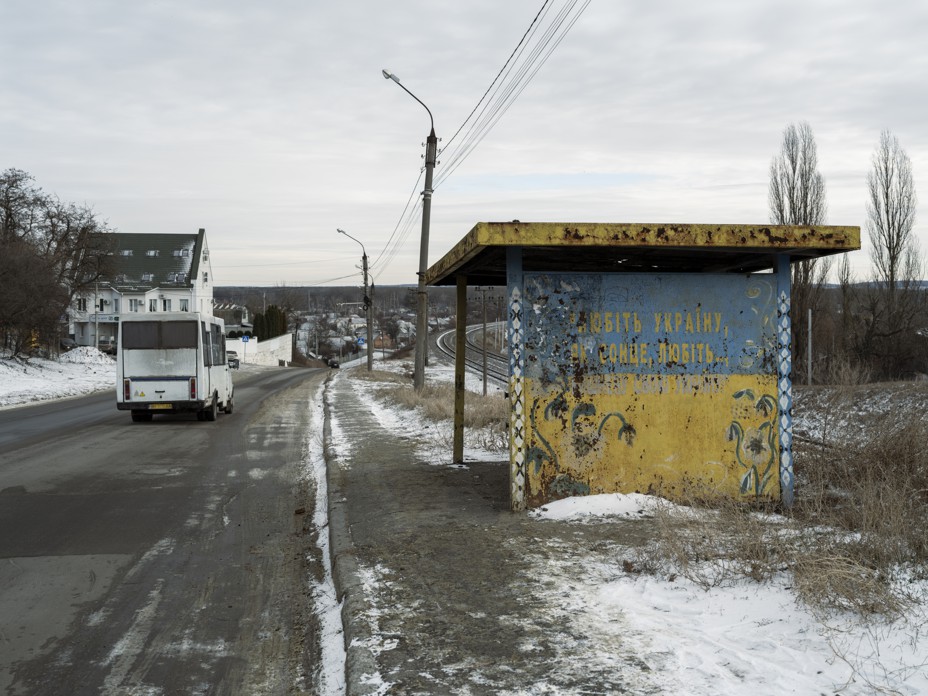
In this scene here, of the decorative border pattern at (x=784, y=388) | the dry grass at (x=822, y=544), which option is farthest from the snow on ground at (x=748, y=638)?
the decorative border pattern at (x=784, y=388)

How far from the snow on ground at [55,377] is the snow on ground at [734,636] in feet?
79.4

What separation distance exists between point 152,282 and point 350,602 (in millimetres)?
81796

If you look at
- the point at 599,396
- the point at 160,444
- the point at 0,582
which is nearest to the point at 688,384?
the point at 599,396

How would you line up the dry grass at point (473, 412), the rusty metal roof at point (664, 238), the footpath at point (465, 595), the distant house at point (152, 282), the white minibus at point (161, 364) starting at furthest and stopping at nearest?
the distant house at point (152, 282)
the white minibus at point (161, 364)
the dry grass at point (473, 412)
the rusty metal roof at point (664, 238)
the footpath at point (465, 595)

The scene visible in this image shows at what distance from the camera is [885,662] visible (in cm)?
382

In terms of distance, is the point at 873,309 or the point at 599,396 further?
the point at 873,309

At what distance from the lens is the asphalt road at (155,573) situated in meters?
4.42

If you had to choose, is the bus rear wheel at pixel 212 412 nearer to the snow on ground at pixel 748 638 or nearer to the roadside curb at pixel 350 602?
the roadside curb at pixel 350 602

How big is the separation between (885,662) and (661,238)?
4113 mm

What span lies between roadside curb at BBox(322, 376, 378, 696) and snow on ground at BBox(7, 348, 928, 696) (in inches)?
5.6

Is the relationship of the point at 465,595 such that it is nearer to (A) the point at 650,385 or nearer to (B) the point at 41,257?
(A) the point at 650,385

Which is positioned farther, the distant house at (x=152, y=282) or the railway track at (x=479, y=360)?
the distant house at (x=152, y=282)

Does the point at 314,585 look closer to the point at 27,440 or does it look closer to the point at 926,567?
the point at 926,567

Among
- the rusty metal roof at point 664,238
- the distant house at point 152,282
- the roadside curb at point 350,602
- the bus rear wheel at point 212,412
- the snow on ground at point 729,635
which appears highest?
the distant house at point 152,282
